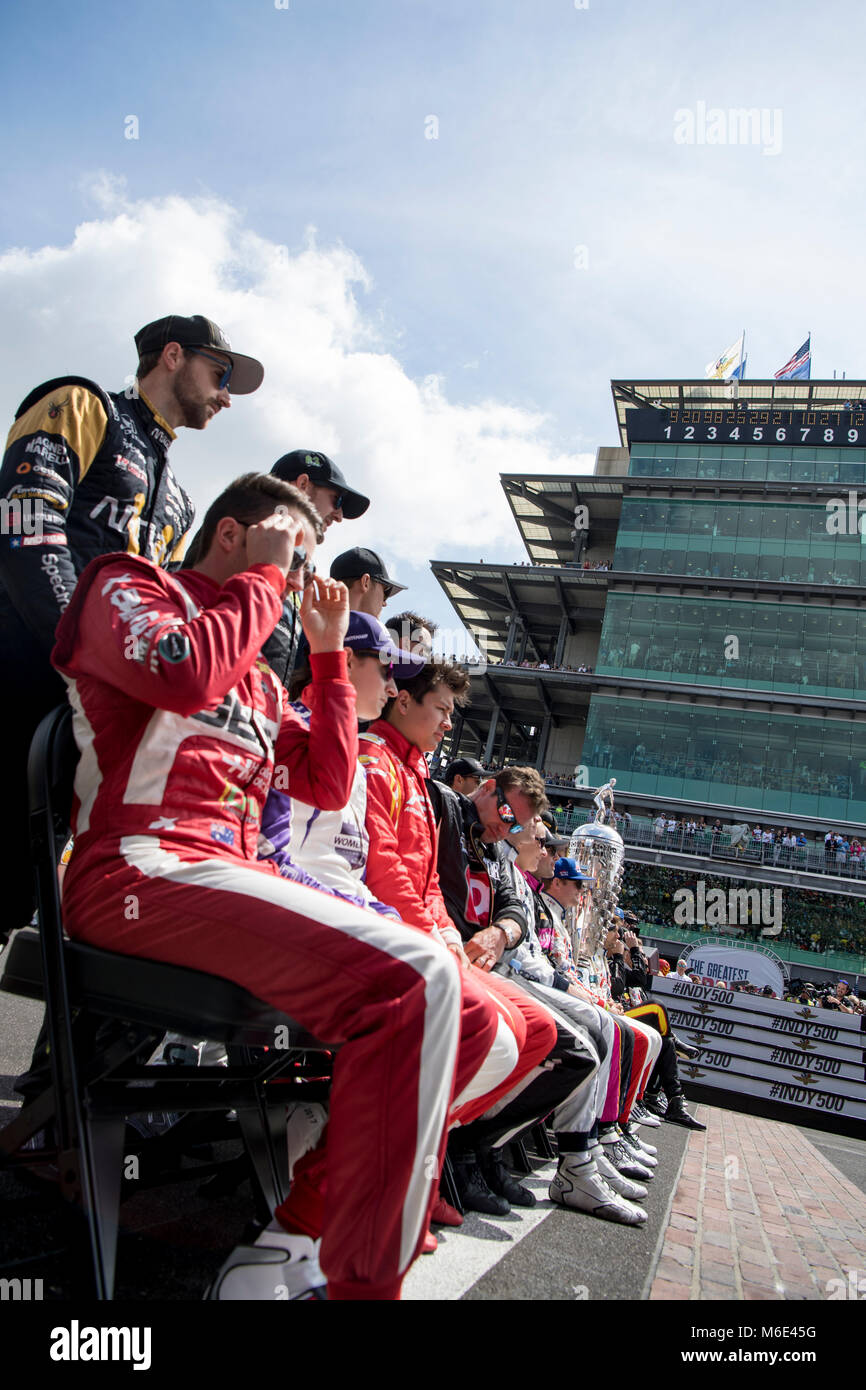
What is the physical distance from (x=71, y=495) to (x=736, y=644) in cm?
4083

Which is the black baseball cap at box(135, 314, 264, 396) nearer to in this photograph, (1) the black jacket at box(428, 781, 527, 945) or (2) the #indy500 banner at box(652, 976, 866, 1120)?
(1) the black jacket at box(428, 781, 527, 945)

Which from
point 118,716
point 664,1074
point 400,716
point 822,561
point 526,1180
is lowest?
point 664,1074

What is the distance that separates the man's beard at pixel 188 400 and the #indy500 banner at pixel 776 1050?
46.0 ft

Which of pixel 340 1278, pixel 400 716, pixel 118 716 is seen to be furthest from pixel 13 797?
pixel 400 716

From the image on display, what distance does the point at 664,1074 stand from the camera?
866 cm

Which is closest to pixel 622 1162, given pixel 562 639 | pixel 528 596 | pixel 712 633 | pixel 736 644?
pixel 736 644

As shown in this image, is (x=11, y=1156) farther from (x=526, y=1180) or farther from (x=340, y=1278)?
(x=526, y=1180)

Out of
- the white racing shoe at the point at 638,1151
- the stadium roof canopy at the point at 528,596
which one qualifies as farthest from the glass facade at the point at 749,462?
the white racing shoe at the point at 638,1151

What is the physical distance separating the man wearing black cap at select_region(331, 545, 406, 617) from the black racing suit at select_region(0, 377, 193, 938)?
101 cm

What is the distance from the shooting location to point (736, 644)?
130 feet

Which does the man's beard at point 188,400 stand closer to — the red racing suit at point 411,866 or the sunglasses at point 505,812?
the red racing suit at point 411,866

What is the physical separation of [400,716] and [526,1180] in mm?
2310

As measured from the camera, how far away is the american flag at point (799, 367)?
4391 cm

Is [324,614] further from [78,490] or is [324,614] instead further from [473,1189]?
[473,1189]
